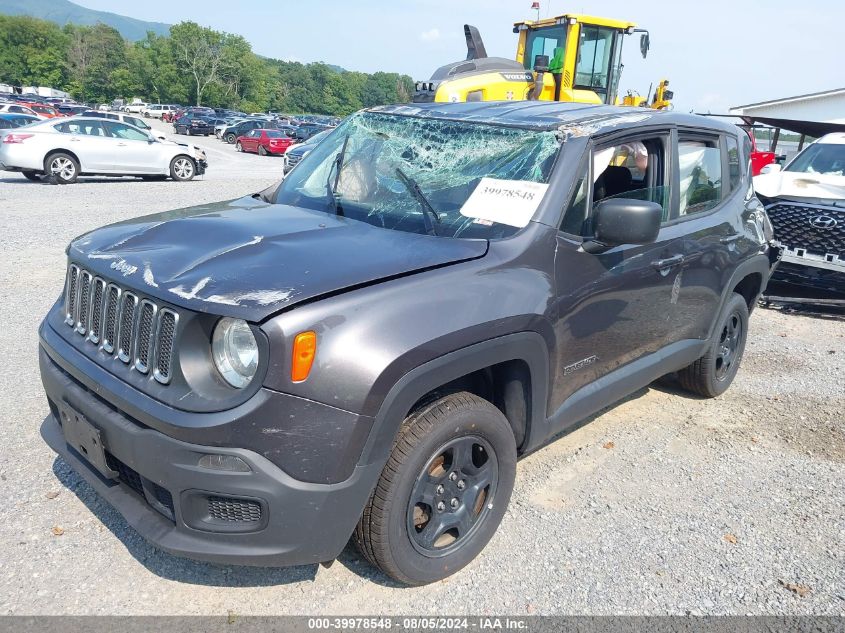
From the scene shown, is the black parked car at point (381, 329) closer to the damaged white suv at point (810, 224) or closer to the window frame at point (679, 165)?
the window frame at point (679, 165)

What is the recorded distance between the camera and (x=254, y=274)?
8.10ft

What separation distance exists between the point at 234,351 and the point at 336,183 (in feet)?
5.26

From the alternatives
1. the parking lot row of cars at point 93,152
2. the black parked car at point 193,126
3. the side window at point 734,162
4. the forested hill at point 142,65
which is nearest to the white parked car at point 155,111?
the black parked car at point 193,126

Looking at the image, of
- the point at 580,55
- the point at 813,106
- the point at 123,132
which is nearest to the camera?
the point at 580,55

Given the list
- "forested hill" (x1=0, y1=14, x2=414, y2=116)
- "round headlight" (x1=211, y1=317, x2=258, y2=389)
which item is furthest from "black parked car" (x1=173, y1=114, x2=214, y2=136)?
"forested hill" (x1=0, y1=14, x2=414, y2=116)

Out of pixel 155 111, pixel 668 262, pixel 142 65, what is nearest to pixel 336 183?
pixel 668 262

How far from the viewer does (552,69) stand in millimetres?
11570

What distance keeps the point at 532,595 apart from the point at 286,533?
1.13m

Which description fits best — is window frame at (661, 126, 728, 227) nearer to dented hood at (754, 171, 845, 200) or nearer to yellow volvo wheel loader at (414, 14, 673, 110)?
dented hood at (754, 171, 845, 200)

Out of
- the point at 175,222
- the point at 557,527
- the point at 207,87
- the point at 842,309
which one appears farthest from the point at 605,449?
the point at 207,87

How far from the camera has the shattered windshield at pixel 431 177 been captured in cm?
313

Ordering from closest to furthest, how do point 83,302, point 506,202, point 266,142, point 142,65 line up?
point 83,302, point 506,202, point 266,142, point 142,65

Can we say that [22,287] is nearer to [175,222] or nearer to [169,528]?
[175,222]

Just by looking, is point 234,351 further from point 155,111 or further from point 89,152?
point 155,111
